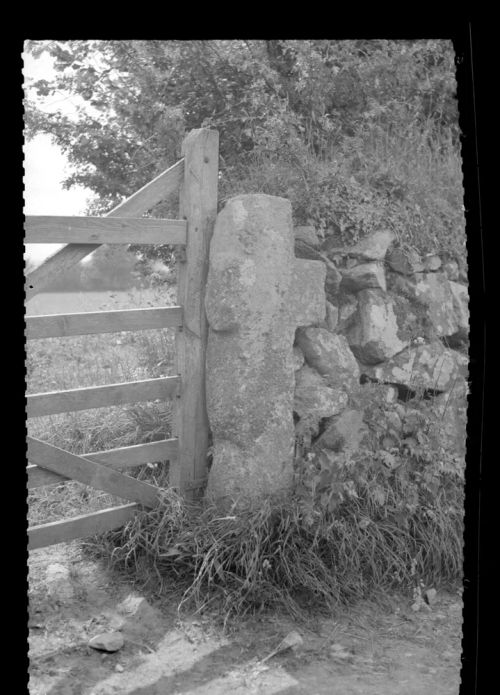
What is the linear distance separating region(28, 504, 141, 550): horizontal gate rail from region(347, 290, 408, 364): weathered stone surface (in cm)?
178

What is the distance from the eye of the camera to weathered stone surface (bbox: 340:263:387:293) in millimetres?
4719

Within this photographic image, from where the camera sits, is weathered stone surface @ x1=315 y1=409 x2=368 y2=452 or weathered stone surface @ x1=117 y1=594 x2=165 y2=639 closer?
weathered stone surface @ x1=117 y1=594 x2=165 y2=639

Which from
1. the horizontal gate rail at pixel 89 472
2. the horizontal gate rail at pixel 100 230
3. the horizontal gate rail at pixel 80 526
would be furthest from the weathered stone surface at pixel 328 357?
the horizontal gate rail at pixel 80 526

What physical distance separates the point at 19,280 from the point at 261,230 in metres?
2.53

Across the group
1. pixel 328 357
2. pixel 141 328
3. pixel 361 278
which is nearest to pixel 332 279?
pixel 361 278

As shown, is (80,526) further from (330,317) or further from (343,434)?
(330,317)

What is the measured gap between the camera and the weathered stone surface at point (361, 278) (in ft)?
15.5

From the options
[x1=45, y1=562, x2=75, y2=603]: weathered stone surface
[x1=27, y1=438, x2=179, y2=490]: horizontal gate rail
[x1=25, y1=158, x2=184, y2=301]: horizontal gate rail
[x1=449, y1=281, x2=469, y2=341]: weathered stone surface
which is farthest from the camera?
[x1=449, y1=281, x2=469, y2=341]: weathered stone surface

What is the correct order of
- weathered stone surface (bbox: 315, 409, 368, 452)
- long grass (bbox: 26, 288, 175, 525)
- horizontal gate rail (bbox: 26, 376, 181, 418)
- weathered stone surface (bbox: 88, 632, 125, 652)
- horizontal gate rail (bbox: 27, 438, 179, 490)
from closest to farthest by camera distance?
weathered stone surface (bbox: 88, 632, 125, 652) < horizontal gate rail (bbox: 26, 376, 181, 418) < horizontal gate rail (bbox: 27, 438, 179, 490) < weathered stone surface (bbox: 315, 409, 368, 452) < long grass (bbox: 26, 288, 175, 525)

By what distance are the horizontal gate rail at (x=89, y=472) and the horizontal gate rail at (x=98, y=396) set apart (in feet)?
0.63

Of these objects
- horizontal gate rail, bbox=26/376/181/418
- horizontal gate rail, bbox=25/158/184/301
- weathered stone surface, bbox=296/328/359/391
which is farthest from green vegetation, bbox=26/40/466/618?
horizontal gate rail, bbox=25/158/184/301

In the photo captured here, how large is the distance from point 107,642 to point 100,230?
6.97 ft

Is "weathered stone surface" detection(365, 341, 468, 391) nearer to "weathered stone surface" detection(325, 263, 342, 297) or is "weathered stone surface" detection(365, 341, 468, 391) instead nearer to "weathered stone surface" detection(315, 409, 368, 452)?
"weathered stone surface" detection(315, 409, 368, 452)

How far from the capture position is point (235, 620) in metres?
3.69
